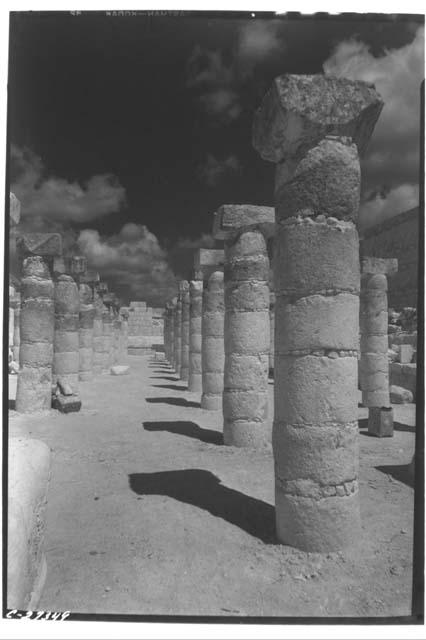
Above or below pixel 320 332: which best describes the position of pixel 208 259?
above

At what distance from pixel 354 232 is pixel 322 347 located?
126 centimetres

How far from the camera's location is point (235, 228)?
880 cm

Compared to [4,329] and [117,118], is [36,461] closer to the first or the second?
[4,329]

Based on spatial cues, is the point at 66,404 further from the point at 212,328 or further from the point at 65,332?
the point at 212,328

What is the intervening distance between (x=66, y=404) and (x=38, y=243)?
436 cm

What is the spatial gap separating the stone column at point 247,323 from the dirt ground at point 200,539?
1.92 ft

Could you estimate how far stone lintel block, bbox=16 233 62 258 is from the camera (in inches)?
468

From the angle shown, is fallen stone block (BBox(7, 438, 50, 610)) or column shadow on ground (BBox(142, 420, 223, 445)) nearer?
fallen stone block (BBox(7, 438, 50, 610))

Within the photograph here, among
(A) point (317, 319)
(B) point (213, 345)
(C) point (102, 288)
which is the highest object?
(C) point (102, 288)

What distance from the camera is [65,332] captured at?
14703mm

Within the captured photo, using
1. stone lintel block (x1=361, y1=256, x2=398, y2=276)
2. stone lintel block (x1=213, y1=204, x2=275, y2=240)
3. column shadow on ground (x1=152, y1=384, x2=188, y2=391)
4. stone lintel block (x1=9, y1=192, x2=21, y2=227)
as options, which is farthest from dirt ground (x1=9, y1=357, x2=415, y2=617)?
column shadow on ground (x1=152, y1=384, x2=188, y2=391)

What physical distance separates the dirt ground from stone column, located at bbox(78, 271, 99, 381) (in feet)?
34.6

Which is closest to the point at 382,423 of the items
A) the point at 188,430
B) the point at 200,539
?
the point at 188,430

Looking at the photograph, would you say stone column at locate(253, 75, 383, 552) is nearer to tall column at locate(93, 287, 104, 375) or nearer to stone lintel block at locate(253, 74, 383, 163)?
stone lintel block at locate(253, 74, 383, 163)
